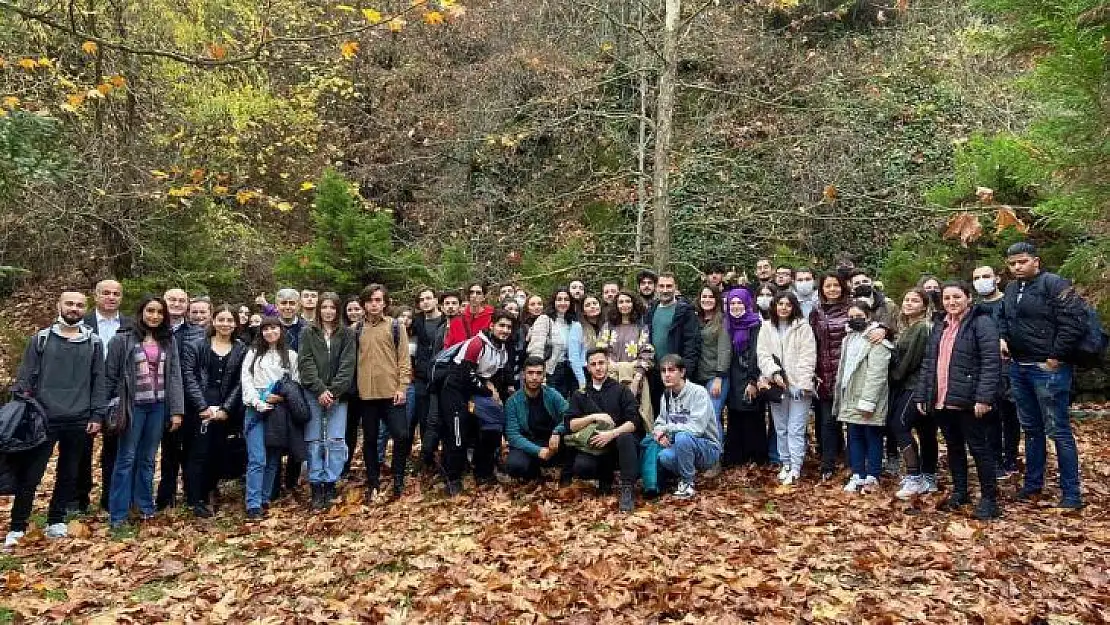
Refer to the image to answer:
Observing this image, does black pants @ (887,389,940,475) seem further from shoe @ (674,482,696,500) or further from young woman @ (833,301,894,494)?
shoe @ (674,482,696,500)

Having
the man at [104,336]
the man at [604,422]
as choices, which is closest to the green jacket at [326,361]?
the man at [104,336]

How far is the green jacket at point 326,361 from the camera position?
716cm

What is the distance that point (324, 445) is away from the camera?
724cm

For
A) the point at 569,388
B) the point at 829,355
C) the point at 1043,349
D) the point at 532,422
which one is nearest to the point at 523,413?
the point at 532,422

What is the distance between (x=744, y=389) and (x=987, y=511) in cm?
247

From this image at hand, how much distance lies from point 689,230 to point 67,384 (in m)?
11.8

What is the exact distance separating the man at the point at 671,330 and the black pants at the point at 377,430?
8.54 ft

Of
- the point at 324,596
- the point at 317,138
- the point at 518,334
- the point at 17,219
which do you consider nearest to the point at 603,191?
the point at 317,138

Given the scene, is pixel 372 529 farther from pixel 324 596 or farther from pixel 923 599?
pixel 923 599

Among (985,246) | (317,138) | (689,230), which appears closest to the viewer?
(985,246)

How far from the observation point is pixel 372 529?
636 cm

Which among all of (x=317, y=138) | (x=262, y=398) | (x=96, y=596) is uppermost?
(x=317, y=138)

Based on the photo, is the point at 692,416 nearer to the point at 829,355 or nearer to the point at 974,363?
the point at 829,355

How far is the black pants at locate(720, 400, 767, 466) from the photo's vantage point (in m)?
8.07
